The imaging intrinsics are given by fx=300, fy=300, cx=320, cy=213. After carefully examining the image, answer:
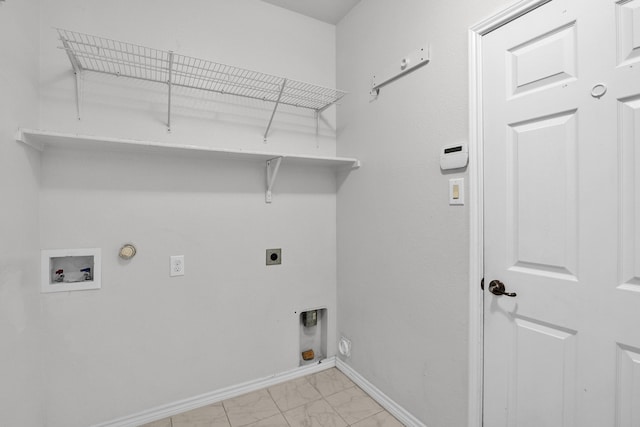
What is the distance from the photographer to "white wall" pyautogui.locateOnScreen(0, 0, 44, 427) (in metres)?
1.21

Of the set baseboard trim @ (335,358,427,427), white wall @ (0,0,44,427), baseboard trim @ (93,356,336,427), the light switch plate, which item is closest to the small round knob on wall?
white wall @ (0,0,44,427)

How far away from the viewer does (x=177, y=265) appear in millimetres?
1814

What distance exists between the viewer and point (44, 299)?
1.54m

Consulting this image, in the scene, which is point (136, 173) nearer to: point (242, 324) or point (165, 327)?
point (165, 327)

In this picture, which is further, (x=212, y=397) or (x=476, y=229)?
(x=212, y=397)

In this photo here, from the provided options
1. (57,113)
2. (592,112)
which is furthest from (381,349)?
(57,113)

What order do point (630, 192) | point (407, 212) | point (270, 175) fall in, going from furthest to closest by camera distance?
1. point (270, 175)
2. point (407, 212)
3. point (630, 192)

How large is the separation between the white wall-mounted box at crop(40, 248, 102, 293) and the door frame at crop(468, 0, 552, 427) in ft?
6.29

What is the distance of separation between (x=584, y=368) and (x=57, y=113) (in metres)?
2.57

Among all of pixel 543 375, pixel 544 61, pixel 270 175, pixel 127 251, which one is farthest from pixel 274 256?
pixel 544 61

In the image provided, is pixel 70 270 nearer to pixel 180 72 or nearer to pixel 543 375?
pixel 180 72

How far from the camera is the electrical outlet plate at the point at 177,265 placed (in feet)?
5.91

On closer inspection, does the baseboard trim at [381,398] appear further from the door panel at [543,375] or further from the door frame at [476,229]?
A: the door panel at [543,375]

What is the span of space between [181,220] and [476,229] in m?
1.62
